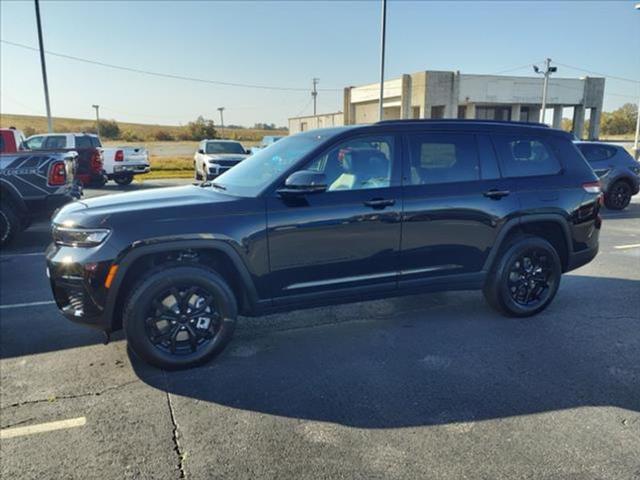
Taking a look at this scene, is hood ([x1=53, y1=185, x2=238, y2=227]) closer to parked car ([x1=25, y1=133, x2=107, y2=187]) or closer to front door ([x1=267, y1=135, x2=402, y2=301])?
front door ([x1=267, y1=135, x2=402, y2=301])

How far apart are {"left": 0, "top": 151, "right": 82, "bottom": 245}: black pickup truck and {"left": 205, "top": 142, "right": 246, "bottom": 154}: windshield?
10761 millimetres

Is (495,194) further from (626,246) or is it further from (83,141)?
(83,141)

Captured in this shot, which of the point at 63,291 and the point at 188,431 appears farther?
the point at 63,291

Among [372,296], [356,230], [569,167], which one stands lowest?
[372,296]

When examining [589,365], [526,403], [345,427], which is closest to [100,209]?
[345,427]

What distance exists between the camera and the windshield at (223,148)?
752 inches

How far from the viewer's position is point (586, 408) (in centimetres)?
333

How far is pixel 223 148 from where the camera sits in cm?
1930

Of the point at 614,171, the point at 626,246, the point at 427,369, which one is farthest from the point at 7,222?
the point at 614,171

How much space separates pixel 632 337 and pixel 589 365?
3.04ft

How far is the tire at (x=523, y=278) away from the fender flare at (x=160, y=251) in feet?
8.12

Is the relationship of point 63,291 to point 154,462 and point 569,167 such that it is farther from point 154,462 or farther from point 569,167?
point 569,167

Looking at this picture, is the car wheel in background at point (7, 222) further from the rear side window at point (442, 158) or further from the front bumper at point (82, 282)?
the rear side window at point (442, 158)

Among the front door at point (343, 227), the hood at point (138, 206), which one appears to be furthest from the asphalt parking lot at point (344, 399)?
the hood at point (138, 206)
